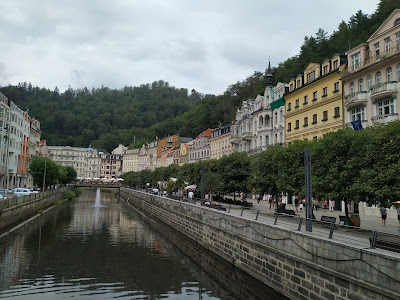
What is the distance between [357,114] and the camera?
35188mm

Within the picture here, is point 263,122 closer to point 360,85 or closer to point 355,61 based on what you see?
point 355,61

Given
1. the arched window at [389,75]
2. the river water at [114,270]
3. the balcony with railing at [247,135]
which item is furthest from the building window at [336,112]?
the river water at [114,270]

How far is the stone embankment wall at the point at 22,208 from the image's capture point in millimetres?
31409

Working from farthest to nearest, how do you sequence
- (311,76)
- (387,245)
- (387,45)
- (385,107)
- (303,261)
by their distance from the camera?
(311,76), (385,107), (387,45), (303,261), (387,245)

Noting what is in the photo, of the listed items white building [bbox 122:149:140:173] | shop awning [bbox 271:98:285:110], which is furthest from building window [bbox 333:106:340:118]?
white building [bbox 122:149:140:173]

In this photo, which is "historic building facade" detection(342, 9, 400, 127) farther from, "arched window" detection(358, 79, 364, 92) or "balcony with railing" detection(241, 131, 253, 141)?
"balcony with railing" detection(241, 131, 253, 141)

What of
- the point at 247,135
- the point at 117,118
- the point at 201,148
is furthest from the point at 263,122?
the point at 117,118

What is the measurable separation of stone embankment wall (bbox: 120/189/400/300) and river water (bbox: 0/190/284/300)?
828mm

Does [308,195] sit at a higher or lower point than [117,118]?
lower

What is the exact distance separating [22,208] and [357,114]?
3902 cm

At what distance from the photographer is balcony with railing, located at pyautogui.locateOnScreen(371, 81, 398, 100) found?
99.3ft

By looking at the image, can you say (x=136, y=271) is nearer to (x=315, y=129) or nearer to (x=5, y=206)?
(x=5, y=206)

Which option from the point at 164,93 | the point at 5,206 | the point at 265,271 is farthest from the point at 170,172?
the point at 164,93

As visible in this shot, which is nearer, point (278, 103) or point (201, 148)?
point (278, 103)
